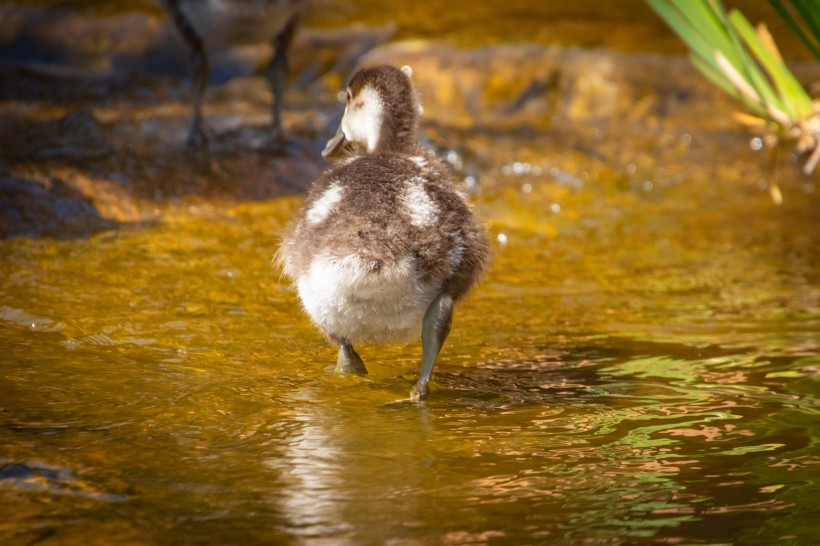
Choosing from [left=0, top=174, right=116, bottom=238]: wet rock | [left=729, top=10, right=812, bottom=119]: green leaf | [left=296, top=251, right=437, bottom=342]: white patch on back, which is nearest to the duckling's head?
[left=296, top=251, right=437, bottom=342]: white patch on back

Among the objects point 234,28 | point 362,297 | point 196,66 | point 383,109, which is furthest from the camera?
point 196,66

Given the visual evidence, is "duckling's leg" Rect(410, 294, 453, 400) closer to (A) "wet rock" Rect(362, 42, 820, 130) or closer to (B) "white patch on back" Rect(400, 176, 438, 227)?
(B) "white patch on back" Rect(400, 176, 438, 227)

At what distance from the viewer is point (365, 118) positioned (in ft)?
16.3

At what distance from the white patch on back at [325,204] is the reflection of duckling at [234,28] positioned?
417cm

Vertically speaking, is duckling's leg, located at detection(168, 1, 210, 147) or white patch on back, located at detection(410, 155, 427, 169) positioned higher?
duckling's leg, located at detection(168, 1, 210, 147)

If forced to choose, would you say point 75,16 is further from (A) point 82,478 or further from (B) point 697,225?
(A) point 82,478

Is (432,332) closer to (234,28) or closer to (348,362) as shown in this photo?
(348,362)

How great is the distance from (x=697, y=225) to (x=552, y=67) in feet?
11.5

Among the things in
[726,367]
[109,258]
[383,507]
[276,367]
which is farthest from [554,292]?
[383,507]

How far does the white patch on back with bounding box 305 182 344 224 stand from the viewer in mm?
4230

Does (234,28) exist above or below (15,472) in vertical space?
above

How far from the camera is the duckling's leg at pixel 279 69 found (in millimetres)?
8539

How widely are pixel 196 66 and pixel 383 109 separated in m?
4.22

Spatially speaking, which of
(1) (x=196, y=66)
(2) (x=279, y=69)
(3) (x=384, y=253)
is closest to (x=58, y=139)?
(1) (x=196, y=66)
